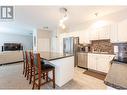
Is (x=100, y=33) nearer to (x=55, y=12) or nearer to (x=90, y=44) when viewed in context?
(x=90, y=44)

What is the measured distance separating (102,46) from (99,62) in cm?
86

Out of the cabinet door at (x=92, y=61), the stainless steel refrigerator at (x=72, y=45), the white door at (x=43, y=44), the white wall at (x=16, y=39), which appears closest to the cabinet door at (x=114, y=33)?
the cabinet door at (x=92, y=61)

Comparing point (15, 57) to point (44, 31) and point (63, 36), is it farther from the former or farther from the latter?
point (63, 36)

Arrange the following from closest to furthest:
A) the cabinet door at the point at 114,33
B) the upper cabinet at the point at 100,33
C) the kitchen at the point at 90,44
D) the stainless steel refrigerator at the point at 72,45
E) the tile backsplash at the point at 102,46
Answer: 1. the kitchen at the point at 90,44
2. the cabinet door at the point at 114,33
3. the upper cabinet at the point at 100,33
4. the tile backsplash at the point at 102,46
5. the stainless steel refrigerator at the point at 72,45

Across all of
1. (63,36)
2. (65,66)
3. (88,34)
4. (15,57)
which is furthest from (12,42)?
(65,66)

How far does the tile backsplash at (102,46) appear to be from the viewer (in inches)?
160

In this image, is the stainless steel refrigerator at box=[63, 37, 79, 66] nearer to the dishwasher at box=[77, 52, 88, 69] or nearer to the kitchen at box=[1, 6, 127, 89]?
the kitchen at box=[1, 6, 127, 89]

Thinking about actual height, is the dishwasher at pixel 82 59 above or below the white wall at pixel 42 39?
→ below

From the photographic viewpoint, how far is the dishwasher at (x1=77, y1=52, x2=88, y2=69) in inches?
181

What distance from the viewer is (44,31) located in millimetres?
7402

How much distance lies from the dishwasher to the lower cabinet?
0.80 ft

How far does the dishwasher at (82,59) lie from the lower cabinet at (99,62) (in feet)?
0.80

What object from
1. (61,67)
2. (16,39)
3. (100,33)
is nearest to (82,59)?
(100,33)

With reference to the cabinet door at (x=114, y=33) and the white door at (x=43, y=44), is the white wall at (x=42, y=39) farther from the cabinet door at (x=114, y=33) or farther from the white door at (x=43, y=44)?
the cabinet door at (x=114, y=33)
